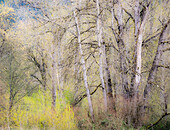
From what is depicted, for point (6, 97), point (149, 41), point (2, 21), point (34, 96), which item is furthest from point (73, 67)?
point (2, 21)

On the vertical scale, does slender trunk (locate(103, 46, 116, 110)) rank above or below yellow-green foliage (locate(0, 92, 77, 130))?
above

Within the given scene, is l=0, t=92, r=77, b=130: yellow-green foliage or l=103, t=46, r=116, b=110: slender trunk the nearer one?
l=103, t=46, r=116, b=110: slender trunk

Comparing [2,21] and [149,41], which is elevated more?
[2,21]

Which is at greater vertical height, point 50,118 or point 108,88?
point 108,88

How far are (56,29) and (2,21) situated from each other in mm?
12875

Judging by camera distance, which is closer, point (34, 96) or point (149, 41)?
point (149, 41)

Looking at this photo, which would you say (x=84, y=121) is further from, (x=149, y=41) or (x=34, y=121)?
(x=149, y=41)

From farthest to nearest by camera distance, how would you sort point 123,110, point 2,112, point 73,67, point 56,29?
point 2,112 → point 56,29 → point 73,67 → point 123,110

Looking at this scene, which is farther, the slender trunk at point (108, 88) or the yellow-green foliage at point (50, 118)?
the yellow-green foliage at point (50, 118)

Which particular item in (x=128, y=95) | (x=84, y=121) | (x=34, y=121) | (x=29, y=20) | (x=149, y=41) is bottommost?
(x=34, y=121)

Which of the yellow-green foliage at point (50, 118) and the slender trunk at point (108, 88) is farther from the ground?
the slender trunk at point (108, 88)

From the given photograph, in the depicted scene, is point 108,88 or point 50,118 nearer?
point 50,118

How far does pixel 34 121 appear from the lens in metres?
12.1

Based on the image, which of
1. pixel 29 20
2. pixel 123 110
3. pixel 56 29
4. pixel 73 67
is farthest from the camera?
pixel 29 20
